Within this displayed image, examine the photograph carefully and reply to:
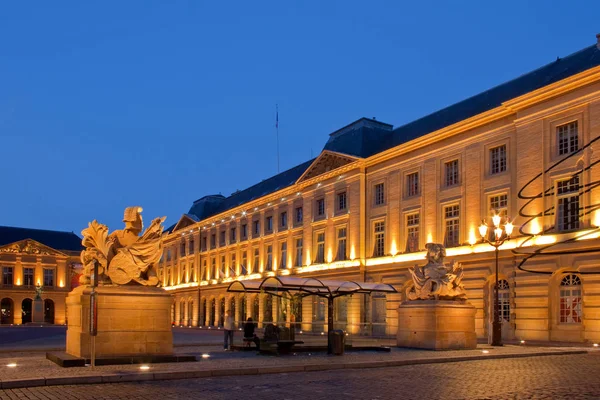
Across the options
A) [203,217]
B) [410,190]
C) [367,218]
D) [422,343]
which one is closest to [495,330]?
[422,343]

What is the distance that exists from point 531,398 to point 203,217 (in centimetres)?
7494

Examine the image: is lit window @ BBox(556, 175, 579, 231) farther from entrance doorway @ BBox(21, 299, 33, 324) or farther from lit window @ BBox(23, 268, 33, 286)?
lit window @ BBox(23, 268, 33, 286)

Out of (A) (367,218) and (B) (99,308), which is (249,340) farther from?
(A) (367,218)

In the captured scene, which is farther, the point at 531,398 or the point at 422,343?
the point at 422,343

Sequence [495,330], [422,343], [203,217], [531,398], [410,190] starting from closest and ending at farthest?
[531,398] < [422,343] < [495,330] < [410,190] < [203,217]

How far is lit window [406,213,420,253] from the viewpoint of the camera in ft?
149

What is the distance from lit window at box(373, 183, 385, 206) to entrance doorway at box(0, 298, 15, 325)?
73384 millimetres

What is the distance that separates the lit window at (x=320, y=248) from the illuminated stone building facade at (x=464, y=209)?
13cm

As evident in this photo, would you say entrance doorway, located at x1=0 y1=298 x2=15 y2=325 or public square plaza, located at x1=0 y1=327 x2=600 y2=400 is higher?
public square plaza, located at x1=0 y1=327 x2=600 y2=400

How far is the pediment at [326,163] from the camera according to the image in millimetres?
53550

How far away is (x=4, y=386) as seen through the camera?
516 inches

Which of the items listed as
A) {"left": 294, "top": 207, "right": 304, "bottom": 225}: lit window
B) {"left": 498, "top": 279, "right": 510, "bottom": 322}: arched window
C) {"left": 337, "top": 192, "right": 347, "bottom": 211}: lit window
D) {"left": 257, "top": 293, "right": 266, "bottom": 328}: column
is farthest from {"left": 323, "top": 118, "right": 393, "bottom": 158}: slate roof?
{"left": 498, "top": 279, "right": 510, "bottom": 322}: arched window

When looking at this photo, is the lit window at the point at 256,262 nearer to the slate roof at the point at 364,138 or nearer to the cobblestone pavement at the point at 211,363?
the slate roof at the point at 364,138

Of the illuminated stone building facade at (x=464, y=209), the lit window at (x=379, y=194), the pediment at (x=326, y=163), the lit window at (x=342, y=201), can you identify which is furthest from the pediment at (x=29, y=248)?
the lit window at (x=379, y=194)
